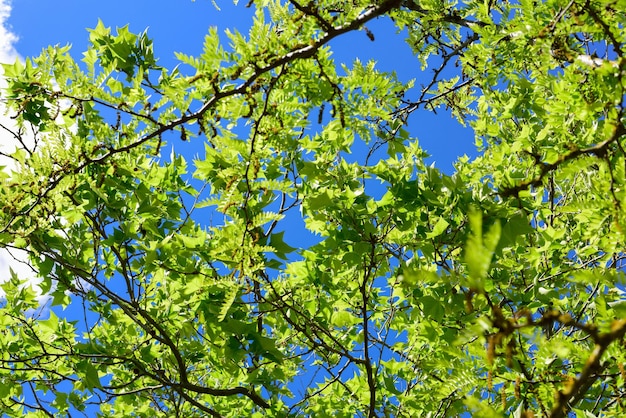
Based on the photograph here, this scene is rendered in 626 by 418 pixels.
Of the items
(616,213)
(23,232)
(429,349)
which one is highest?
(23,232)

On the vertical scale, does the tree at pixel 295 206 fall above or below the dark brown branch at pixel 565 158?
above

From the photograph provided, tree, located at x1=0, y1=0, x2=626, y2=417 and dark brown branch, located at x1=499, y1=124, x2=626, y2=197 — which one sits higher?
tree, located at x1=0, y1=0, x2=626, y2=417

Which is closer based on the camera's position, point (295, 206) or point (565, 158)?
point (565, 158)

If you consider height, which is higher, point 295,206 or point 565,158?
point 295,206

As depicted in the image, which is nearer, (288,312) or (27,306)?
(288,312)

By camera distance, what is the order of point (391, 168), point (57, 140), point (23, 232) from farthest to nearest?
point (391, 168), point (23, 232), point (57, 140)

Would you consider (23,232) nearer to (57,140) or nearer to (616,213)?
(57,140)

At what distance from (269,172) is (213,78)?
1.12 metres

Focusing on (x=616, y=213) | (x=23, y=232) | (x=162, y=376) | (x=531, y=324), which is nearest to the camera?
(x=531, y=324)

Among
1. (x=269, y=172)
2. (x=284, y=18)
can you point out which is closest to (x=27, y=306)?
(x=269, y=172)

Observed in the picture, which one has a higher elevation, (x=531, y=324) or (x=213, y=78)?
(x=213, y=78)

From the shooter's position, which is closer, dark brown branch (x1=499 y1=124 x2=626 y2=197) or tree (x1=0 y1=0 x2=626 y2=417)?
dark brown branch (x1=499 y1=124 x2=626 y2=197)

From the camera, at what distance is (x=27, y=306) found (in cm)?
407

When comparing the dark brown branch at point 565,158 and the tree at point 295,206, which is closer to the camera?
the dark brown branch at point 565,158
